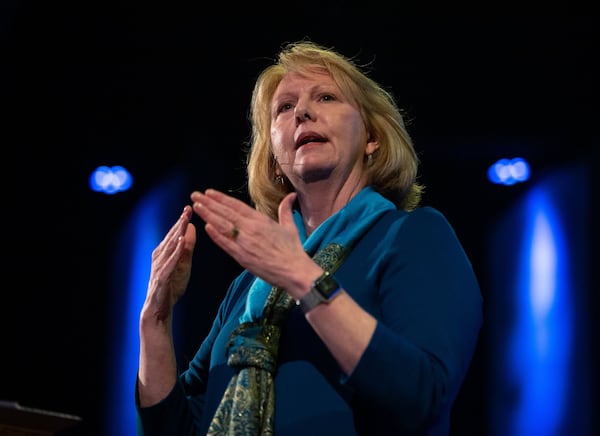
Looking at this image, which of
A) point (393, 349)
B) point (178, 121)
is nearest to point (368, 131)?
point (393, 349)

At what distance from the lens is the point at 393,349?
1.29 meters

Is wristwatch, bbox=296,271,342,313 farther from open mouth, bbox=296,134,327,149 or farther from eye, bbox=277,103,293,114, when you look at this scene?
eye, bbox=277,103,293,114

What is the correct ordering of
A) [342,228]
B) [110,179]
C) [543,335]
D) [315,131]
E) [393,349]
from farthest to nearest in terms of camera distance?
[110,179] < [543,335] < [315,131] < [342,228] < [393,349]

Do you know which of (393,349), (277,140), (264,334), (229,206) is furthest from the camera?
(277,140)

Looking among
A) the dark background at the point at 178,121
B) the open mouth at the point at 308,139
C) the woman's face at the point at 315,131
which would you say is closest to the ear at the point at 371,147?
the woman's face at the point at 315,131

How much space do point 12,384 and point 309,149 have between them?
300cm

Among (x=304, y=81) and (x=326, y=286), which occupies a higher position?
(x=304, y=81)

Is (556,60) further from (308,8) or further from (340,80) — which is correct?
(340,80)

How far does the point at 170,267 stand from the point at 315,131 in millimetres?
422

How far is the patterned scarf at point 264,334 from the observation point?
1452mm

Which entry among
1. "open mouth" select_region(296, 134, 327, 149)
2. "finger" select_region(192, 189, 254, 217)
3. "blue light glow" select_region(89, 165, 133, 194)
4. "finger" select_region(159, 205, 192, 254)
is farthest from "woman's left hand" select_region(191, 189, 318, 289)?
"blue light glow" select_region(89, 165, 133, 194)

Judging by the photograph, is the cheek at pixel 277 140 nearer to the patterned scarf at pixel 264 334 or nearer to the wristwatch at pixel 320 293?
the patterned scarf at pixel 264 334

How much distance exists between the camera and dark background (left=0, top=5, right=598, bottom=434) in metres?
4.06

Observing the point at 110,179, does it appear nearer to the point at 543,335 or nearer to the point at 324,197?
the point at 543,335
